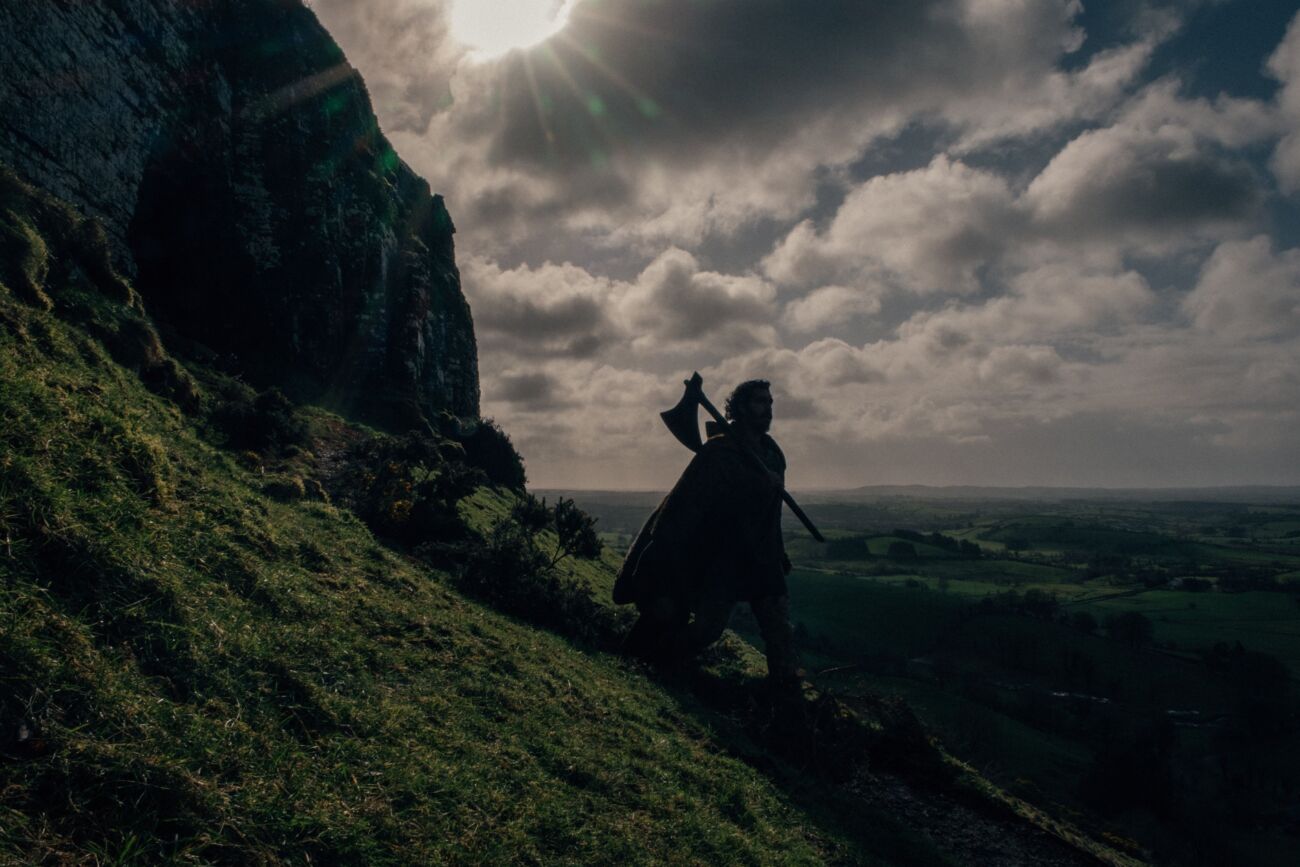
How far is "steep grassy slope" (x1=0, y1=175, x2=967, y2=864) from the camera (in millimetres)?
3770

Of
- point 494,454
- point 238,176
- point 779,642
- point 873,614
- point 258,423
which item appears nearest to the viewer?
point 779,642

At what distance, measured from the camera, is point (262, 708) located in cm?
554

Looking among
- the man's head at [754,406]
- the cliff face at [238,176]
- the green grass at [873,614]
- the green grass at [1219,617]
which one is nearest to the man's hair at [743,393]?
the man's head at [754,406]

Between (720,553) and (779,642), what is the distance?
2622 mm

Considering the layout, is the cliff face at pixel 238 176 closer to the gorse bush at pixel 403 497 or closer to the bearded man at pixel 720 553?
the gorse bush at pixel 403 497

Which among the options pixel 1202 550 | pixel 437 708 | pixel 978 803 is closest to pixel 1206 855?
pixel 978 803

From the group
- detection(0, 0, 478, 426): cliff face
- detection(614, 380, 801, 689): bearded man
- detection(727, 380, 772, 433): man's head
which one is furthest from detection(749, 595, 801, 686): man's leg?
detection(0, 0, 478, 426): cliff face

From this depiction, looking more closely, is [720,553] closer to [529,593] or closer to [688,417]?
[688,417]

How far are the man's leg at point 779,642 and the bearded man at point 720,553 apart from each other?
0.08 feet

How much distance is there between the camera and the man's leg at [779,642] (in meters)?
14.5

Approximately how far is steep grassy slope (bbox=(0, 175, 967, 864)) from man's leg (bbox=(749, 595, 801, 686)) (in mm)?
2046

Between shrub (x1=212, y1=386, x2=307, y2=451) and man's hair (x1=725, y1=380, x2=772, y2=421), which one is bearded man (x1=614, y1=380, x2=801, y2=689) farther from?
shrub (x1=212, y1=386, x2=307, y2=451)

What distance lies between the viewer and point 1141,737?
44031mm

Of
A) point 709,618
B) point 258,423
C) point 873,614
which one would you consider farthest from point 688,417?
point 873,614
